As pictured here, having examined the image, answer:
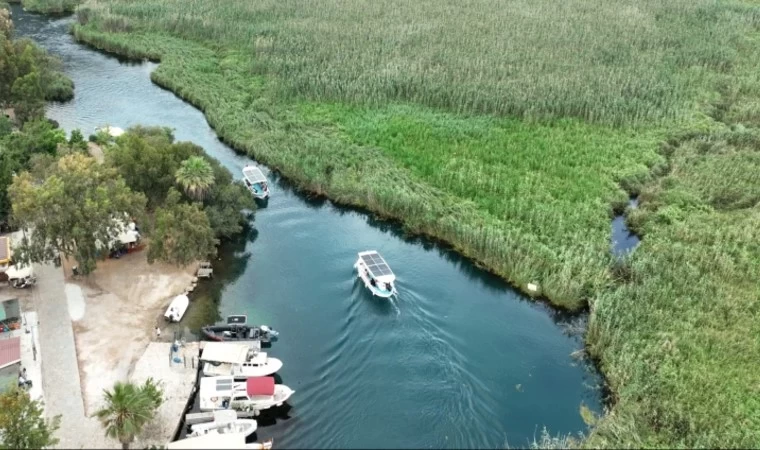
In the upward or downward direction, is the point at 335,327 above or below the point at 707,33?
below

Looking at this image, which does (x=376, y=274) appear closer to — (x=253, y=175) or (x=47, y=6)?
(x=253, y=175)

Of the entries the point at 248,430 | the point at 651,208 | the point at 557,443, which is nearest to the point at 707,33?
the point at 651,208

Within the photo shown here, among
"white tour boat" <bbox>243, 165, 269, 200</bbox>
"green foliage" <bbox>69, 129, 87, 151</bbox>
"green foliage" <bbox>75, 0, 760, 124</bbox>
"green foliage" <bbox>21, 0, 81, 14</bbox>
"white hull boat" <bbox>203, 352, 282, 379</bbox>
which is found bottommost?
"white hull boat" <bbox>203, 352, 282, 379</bbox>

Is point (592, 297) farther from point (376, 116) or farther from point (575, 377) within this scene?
point (376, 116)

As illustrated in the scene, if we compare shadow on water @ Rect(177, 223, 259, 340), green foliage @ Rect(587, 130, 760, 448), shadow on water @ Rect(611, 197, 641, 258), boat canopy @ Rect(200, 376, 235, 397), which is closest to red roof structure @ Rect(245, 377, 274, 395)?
boat canopy @ Rect(200, 376, 235, 397)

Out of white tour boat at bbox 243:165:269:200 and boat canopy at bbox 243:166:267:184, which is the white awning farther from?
boat canopy at bbox 243:166:267:184

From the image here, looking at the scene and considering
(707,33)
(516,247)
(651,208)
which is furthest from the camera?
(707,33)

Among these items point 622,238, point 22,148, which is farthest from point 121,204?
point 622,238
